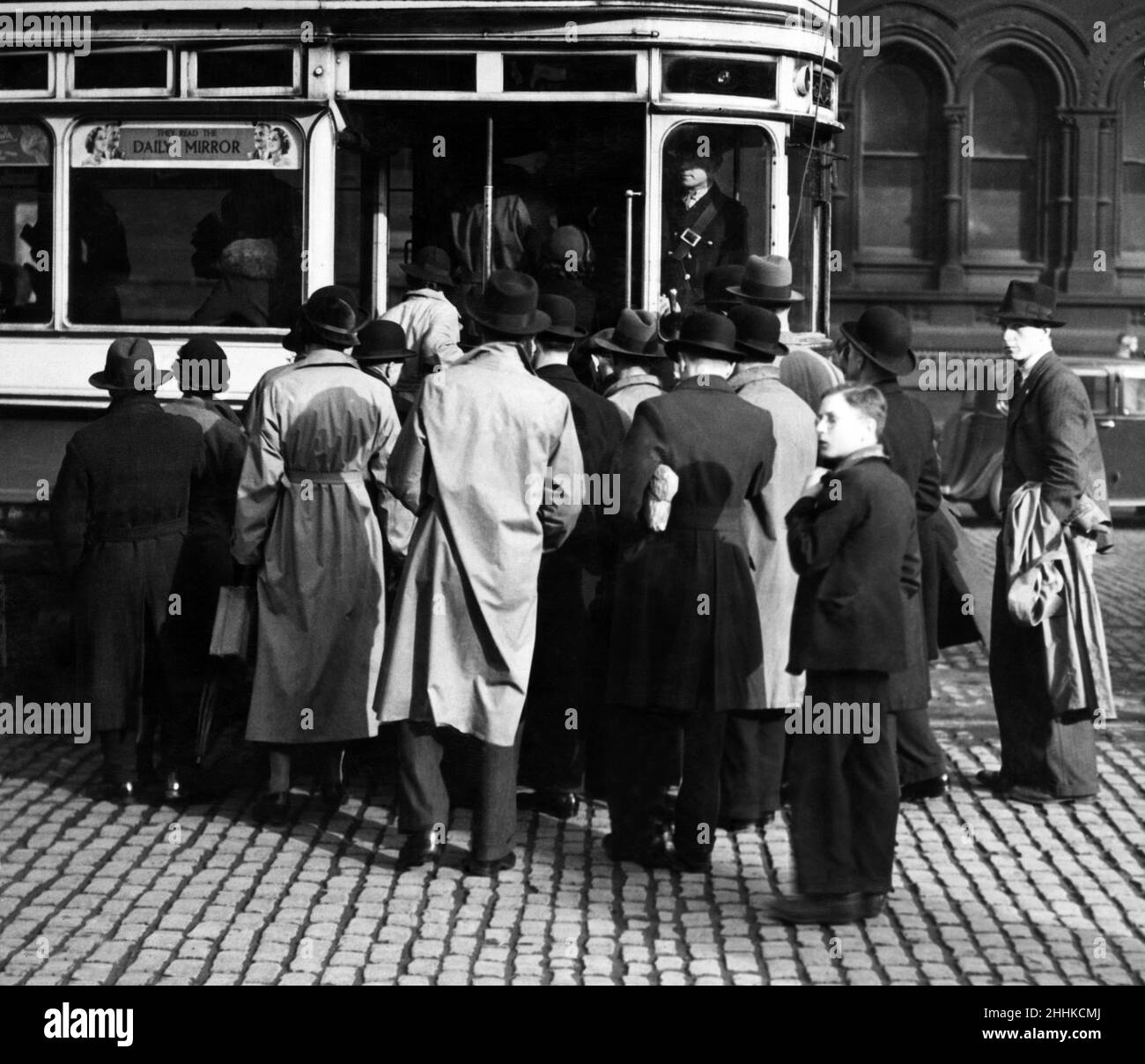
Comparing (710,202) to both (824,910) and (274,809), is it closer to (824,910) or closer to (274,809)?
(274,809)

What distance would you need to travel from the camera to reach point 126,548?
318 inches

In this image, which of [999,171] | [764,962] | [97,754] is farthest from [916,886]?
[999,171]

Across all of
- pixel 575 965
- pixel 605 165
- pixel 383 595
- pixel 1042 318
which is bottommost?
pixel 575 965

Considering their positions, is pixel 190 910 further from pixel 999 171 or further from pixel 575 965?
pixel 999 171

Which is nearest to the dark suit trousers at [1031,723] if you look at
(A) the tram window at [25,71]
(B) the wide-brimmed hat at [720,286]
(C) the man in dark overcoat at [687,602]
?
(B) the wide-brimmed hat at [720,286]

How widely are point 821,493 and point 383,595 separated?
82.8 inches

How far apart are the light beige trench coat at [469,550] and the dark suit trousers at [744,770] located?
903 mm

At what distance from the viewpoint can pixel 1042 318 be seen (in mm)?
8234

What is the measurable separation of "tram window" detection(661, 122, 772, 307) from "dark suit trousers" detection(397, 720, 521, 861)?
3358 millimetres

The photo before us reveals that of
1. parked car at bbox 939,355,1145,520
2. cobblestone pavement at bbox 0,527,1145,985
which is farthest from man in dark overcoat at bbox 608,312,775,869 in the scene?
parked car at bbox 939,355,1145,520

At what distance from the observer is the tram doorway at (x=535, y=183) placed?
9781mm

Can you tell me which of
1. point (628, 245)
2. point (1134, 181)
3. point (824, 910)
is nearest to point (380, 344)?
point (628, 245)

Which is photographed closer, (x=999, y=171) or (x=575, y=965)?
(x=575, y=965)

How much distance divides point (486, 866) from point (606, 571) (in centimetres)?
146
